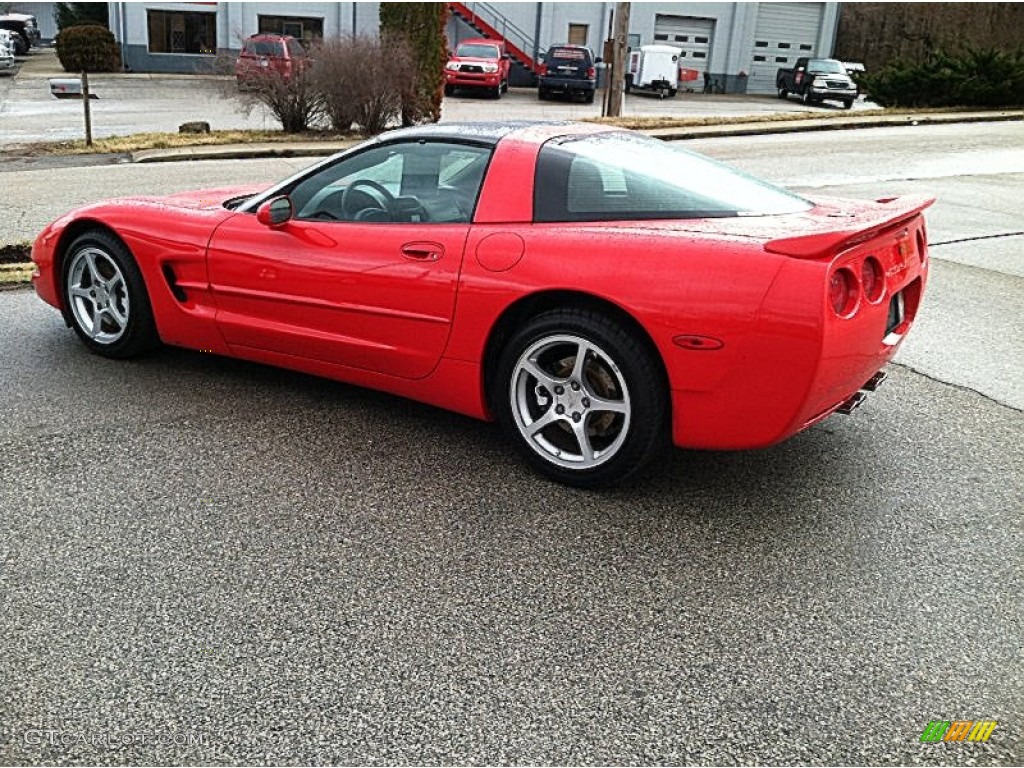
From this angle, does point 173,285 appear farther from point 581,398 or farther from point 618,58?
point 618,58

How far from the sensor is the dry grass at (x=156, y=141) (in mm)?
16422

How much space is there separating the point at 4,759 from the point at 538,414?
2246 millimetres

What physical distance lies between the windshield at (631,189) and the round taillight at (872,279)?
455 millimetres

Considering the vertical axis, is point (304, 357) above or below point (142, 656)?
above

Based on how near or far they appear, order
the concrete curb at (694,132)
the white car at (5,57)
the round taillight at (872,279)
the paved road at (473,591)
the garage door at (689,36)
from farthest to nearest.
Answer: the garage door at (689,36)
the white car at (5,57)
the concrete curb at (694,132)
the round taillight at (872,279)
the paved road at (473,591)

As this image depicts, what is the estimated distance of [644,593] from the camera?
322 centimetres

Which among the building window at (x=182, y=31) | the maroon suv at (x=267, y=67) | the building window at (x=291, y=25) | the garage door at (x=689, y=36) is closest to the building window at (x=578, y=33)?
the garage door at (x=689, y=36)

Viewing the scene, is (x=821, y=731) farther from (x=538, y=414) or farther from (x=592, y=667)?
(x=538, y=414)

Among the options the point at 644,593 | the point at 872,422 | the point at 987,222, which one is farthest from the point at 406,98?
the point at 644,593

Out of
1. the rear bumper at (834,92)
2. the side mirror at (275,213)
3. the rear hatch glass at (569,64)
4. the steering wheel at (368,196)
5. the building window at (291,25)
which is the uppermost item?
the building window at (291,25)

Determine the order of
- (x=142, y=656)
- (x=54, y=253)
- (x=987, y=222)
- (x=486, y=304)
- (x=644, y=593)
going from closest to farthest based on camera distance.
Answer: (x=142, y=656), (x=644, y=593), (x=486, y=304), (x=54, y=253), (x=987, y=222)

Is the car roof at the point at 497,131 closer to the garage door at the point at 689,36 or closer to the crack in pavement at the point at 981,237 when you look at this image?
the crack in pavement at the point at 981,237

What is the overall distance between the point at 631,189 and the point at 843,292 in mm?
949

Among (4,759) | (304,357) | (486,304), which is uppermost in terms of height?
(486,304)
